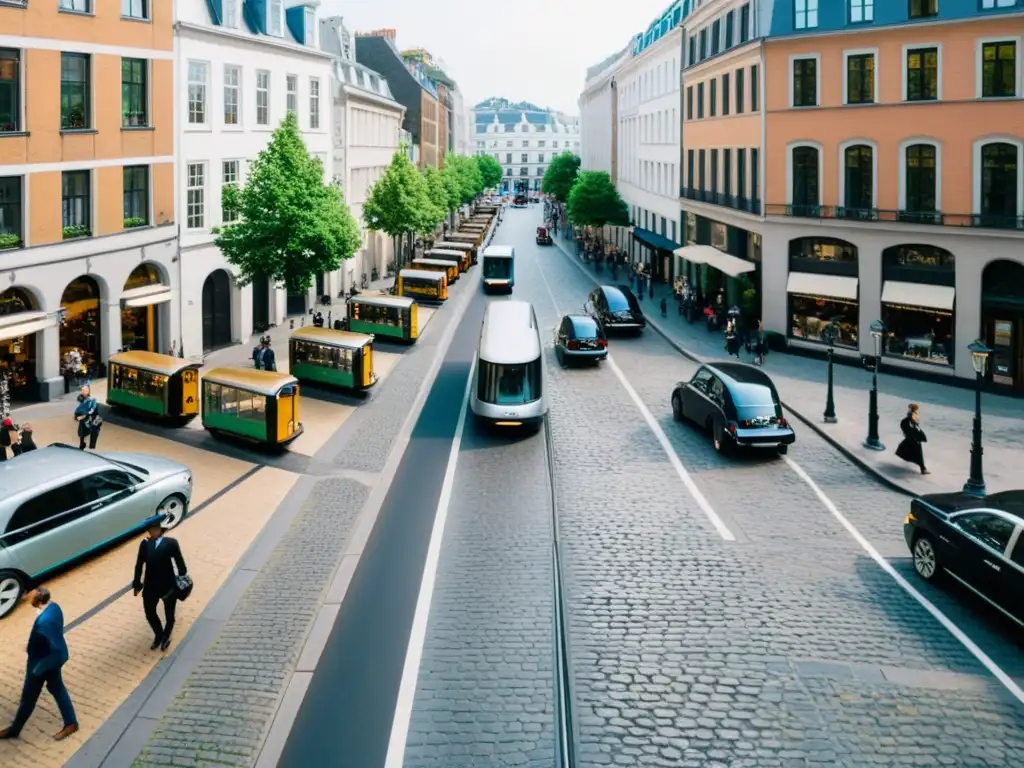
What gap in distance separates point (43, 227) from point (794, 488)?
21.3m

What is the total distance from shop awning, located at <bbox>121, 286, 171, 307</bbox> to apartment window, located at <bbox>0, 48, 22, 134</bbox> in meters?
6.52

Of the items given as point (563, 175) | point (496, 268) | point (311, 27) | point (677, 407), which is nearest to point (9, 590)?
point (677, 407)

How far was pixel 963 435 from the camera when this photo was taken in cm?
2447

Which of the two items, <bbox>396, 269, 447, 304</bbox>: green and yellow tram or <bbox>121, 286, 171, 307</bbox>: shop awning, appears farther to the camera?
<bbox>396, 269, 447, 304</bbox>: green and yellow tram

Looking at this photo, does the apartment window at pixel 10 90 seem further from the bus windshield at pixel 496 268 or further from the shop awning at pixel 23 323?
the bus windshield at pixel 496 268

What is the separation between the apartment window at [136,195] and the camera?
30984 millimetres

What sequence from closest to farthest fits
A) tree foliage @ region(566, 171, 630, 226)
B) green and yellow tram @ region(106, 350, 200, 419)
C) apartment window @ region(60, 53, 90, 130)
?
green and yellow tram @ region(106, 350, 200, 419) → apartment window @ region(60, 53, 90, 130) → tree foliage @ region(566, 171, 630, 226)

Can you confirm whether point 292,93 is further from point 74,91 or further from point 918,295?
point 918,295

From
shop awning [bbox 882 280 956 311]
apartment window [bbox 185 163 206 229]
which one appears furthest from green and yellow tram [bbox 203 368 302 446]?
shop awning [bbox 882 280 956 311]

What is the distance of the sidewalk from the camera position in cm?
2078

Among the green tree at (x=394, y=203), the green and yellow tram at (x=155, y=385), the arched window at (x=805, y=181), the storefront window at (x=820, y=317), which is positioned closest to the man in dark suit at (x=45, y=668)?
the green and yellow tram at (x=155, y=385)

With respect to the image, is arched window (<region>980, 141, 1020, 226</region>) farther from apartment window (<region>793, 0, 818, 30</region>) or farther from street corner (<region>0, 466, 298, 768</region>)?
street corner (<region>0, 466, 298, 768</region>)

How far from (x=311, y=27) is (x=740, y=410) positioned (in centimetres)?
3230

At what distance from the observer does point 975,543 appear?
13422 mm
